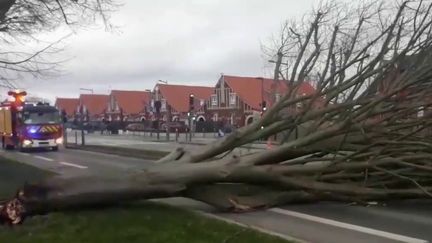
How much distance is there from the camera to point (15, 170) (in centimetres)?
1681

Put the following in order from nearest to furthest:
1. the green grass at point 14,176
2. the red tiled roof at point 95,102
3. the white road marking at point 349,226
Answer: the white road marking at point 349,226 < the green grass at point 14,176 < the red tiled roof at point 95,102

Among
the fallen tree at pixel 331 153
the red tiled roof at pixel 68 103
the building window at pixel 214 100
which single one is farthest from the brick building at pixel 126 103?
the fallen tree at pixel 331 153

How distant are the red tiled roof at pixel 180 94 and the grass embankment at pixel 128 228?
86356 mm

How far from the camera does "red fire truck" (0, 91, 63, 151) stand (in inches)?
1197

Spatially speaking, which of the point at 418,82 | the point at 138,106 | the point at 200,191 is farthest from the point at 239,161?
the point at 138,106

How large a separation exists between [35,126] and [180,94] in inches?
2792

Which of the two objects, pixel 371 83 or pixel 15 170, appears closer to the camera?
pixel 371 83

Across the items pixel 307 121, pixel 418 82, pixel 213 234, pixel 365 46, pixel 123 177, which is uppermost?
pixel 365 46

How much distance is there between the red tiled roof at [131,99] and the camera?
373 feet

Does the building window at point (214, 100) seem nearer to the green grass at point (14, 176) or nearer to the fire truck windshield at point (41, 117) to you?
the fire truck windshield at point (41, 117)

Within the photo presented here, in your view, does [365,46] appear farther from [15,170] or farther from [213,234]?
[15,170]

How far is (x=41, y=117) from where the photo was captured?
101 ft

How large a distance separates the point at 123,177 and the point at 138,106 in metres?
107

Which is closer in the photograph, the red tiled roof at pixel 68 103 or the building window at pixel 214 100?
the building window at pixel 214 100
